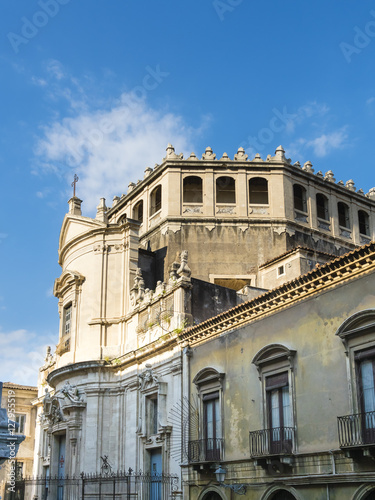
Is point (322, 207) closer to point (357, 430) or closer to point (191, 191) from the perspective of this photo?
point (191, 191)

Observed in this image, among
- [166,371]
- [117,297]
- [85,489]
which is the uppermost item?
[117,297]

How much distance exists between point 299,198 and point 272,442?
17.4 metres

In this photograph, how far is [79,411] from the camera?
29422 millimetres

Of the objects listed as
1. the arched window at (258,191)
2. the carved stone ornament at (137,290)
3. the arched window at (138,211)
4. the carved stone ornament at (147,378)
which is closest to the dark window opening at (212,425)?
the carved stone ornament at (147,378)

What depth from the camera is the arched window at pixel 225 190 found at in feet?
107

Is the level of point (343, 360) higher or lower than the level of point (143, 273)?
lower

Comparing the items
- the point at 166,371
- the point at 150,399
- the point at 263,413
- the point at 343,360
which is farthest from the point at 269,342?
the point at 150,399

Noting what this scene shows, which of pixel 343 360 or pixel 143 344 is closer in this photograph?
pixel 343 360

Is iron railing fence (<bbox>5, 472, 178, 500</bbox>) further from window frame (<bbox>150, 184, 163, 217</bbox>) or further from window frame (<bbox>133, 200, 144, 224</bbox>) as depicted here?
window frame (<bbox>133, 200, 144, 224</bbox>)

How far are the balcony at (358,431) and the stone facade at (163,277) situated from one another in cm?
797

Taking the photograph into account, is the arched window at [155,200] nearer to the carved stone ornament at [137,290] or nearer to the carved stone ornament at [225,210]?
the carved stone ornament at [225,210]

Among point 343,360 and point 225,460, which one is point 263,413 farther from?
point 343,360

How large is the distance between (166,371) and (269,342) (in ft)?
22.3

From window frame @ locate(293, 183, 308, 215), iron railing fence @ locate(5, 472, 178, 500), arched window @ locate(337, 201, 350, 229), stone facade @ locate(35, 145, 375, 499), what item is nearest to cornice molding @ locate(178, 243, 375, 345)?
stone facade @ locate(35, 145, 375, 499)
